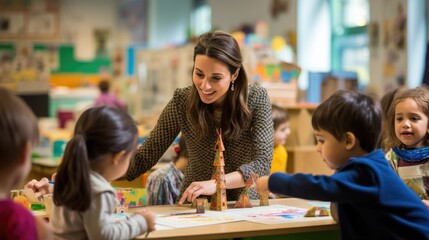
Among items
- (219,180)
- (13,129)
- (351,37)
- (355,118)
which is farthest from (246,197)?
(351,37)

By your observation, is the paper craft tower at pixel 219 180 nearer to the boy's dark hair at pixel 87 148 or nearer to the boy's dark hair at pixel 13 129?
the boy's dark hair at pixel 87 148

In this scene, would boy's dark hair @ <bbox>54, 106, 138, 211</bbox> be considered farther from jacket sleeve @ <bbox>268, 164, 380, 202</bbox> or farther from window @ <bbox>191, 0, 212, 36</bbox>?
window @ <bbox>191, 0, 212, 36</bbox>

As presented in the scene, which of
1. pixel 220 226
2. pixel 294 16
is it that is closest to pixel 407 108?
pixel 220 226

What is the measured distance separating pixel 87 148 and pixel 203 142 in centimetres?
95

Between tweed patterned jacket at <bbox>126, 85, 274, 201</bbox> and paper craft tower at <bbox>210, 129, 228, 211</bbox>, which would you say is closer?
paper craft tower at <bbox>210, 129, 228, 211</bbox>

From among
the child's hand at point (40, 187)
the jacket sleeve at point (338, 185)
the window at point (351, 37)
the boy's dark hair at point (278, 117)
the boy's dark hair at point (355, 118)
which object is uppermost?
the window at point (351, 37)

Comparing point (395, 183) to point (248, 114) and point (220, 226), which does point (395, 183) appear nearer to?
point (220, 226)

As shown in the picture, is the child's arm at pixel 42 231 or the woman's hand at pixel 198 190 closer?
the child's arm at pixel 42 231

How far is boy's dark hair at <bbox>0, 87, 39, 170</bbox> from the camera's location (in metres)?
1.67

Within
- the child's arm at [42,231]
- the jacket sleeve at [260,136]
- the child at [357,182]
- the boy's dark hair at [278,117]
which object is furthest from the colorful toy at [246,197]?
the boy's dark hair at [278,117]

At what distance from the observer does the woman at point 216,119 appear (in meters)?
2.78

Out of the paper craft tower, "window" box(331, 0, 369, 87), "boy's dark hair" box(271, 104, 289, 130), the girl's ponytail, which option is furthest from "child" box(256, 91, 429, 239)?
"window" box(331, 0, 369, 87)

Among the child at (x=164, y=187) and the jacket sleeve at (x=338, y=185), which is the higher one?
the jacket sleeve at (x=338, y=185)

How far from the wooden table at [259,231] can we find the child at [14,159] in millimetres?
432
